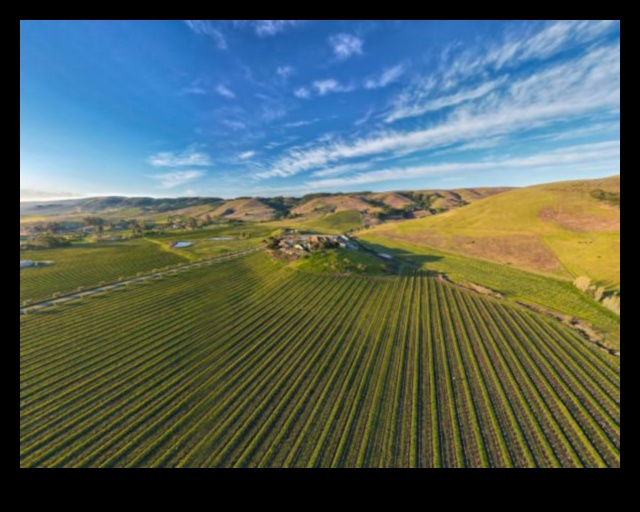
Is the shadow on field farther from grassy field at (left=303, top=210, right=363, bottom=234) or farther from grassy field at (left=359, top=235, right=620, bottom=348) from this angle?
grassy field at (left=303, top=210, right=363, bottom=234)

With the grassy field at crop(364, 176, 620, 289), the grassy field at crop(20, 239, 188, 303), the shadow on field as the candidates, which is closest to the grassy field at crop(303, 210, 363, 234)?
the grassy field at crop(364, 176, 620, 289)

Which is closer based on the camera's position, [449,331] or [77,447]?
[77,447]

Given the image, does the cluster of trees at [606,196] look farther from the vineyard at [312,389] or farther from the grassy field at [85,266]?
the grassy field at [85,266]

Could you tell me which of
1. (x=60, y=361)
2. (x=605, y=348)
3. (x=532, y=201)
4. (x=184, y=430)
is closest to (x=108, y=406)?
(x=184, y=430)

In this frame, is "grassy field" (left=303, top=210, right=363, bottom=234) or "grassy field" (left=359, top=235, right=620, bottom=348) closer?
"grassy field" (left=359, top=235, right=620, bottom=348)

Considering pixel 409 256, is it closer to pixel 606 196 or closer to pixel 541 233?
pixel 541 233
